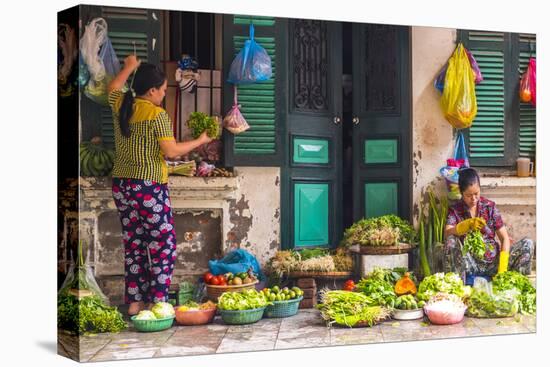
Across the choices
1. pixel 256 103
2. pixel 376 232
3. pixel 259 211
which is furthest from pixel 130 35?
pixel 376 232

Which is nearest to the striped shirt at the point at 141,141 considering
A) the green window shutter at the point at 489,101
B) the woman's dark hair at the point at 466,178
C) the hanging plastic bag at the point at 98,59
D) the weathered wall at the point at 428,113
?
the hanging plastic bag at the point at 98,59

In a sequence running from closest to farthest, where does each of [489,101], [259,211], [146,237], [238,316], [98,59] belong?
1. [98,59]
2. [146,237]
3. [238,316]
4. [259,211]
5. [489,101]

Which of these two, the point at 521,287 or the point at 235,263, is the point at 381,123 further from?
the point at 521,287

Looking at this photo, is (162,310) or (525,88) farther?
(525,88)

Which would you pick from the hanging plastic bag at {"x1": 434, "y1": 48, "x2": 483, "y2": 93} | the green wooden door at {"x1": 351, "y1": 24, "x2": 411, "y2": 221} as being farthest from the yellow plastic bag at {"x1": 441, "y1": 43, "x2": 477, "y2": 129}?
the green wooden door at {"x1": 351, "y1": 24, "x2": 411, "y2": 221}

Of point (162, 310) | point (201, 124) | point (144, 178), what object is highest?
point (201, 124)

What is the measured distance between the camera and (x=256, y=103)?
8594mm

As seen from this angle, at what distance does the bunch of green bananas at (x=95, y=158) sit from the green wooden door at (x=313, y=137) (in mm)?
1631

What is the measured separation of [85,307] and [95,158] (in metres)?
1.18

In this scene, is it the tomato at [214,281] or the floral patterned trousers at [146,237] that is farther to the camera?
the tomato at [214,281]

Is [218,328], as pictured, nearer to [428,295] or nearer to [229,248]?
[229,248]

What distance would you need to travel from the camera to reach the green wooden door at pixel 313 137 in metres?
8.79

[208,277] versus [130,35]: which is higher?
[130,35]

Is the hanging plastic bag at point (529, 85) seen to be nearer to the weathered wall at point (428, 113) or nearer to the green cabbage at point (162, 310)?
the weathered wall at point (428, 113)
